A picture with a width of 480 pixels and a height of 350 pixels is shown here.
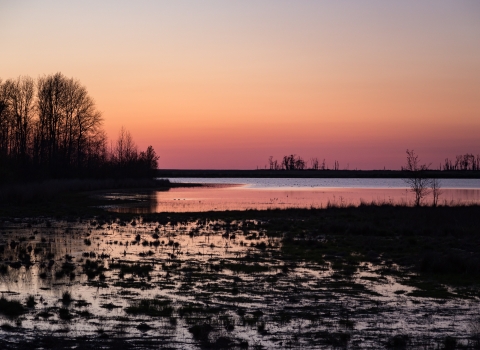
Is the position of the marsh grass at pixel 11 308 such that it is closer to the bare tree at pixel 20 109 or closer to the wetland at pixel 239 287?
the wetland at pixel 239 287

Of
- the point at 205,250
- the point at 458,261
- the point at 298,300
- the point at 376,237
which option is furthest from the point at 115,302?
the point at 376,237

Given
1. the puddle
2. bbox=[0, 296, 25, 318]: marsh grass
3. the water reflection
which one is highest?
the water reflection

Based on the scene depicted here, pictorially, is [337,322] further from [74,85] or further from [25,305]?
[74,85]

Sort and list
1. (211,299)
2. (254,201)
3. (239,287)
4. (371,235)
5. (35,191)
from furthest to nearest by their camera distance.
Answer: (254,201) < (35,191) < (371,235) < (239,287) < (211,299)

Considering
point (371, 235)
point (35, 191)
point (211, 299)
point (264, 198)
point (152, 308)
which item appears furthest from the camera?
point (264, 198)

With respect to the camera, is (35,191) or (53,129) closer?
(35,191)

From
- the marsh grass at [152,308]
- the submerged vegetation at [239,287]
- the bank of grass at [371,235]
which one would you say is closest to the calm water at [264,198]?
the bank of grass at [371,235]

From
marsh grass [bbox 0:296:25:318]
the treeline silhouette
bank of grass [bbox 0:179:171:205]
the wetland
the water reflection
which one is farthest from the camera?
the treeline silhouette

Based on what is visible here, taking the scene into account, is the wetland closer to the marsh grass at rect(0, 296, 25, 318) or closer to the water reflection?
the marsh grass at rect(0, 296, 25, 318)

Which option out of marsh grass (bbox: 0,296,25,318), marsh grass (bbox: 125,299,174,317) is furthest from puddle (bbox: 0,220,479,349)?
marsh grass (bbox: 0,296,25,318)

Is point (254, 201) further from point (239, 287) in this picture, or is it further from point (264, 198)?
point (239, 287)

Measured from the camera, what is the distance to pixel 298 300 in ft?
42.2

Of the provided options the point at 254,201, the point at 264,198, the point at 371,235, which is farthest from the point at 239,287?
the point at 264,198

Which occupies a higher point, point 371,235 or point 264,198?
point 264,198
